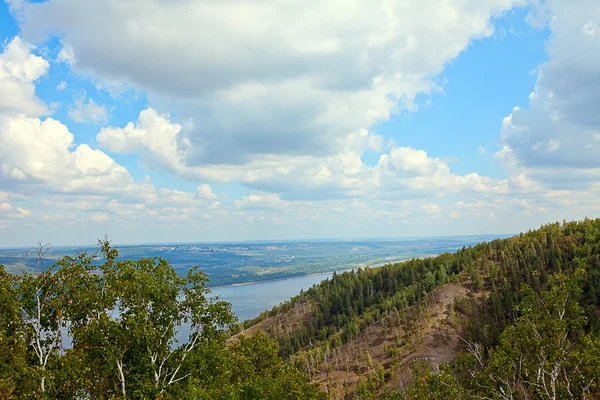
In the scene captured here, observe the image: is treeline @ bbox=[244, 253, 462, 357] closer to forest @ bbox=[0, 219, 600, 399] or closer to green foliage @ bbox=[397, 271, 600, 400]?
forest @ bbox=[0, 219, 600, 399]

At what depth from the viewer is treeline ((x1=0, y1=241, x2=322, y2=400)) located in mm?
18922

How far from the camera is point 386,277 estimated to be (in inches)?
7052

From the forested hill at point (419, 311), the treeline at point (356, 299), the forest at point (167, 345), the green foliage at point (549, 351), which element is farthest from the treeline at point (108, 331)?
the treeline at point (356, 299)

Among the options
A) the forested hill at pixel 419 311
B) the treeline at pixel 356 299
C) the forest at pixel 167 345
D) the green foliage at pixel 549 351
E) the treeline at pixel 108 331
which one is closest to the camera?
the green foliage at pixel 549 351

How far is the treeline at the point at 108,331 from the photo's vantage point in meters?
18.9

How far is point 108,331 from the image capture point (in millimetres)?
20047

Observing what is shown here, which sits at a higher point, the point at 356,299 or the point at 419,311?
the point at 419,311

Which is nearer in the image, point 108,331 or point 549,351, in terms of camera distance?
point 549,351

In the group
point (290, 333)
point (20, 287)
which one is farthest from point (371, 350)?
point (20, 287)

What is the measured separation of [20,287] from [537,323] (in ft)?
82.9

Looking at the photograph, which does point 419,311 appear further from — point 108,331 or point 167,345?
point 108,331

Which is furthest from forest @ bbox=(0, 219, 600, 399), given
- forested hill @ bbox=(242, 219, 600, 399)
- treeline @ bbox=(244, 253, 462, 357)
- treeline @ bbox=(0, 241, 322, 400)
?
treeline @ bbox=(244, 253, 462, 357)

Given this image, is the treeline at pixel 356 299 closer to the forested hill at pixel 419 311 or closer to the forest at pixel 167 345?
the forested hill at pixel 419 311

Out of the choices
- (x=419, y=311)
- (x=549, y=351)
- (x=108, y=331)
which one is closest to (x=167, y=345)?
(x=108, y=331)
